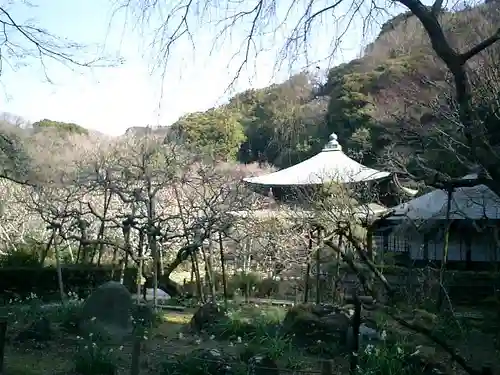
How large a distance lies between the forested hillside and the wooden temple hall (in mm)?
742

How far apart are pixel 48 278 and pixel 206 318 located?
5155 mm

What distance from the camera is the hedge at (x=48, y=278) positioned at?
11.9 metres

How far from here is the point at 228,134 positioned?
23.9 metres

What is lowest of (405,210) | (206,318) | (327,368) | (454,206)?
(206,318)

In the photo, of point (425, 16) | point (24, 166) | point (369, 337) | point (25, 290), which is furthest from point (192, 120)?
point (425, 16)

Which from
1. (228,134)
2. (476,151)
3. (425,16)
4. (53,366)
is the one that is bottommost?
(53,366)

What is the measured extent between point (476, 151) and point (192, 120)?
2176 cm

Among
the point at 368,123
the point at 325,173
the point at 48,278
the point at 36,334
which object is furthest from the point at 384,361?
the point at 368,123

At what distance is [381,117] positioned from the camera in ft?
59.4

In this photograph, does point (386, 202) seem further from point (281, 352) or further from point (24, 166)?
point (281, 352)

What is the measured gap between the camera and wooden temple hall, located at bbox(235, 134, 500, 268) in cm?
1207

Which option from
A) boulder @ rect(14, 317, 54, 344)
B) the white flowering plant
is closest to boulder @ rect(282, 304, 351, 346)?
the white flowering plant

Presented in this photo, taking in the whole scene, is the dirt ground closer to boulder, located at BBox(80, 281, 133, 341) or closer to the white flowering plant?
the white flowering plant

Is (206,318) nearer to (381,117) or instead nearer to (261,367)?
(261,367)
